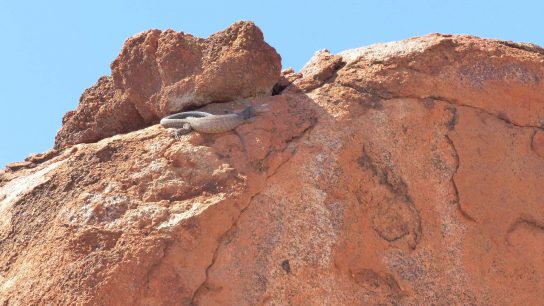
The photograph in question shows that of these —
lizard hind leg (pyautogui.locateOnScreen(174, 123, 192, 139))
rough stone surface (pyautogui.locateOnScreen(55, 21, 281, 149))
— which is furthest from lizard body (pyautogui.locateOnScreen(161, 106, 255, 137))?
rough stone surface (pyautogui.locateOnScreen(55, 21, 281, 149))

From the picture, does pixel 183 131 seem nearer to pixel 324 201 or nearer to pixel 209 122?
pixel 209 122

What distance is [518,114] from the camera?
7.57 metres

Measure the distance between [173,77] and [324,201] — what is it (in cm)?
245

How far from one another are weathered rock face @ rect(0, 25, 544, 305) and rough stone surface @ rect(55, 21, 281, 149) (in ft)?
0.58

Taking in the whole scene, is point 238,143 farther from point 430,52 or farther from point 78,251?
point 430,52

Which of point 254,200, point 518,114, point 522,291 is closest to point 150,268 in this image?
point 254,200

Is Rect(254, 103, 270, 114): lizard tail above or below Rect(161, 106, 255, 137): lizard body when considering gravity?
above

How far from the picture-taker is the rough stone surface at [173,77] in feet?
25.2

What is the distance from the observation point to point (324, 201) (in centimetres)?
666

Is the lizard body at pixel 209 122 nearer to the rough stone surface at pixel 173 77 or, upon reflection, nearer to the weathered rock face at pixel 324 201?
the weathered rock face at pixel 324 201

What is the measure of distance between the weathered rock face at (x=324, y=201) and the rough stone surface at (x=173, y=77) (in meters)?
0.18

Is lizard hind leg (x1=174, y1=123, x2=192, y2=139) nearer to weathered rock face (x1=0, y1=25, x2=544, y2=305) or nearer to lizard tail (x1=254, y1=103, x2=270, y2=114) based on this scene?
weathered rock face (x1=0, y1=25, x2=544, y2=305)

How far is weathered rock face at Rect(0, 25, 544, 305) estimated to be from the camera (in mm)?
6219

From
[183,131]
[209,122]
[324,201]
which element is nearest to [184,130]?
[183,131]
